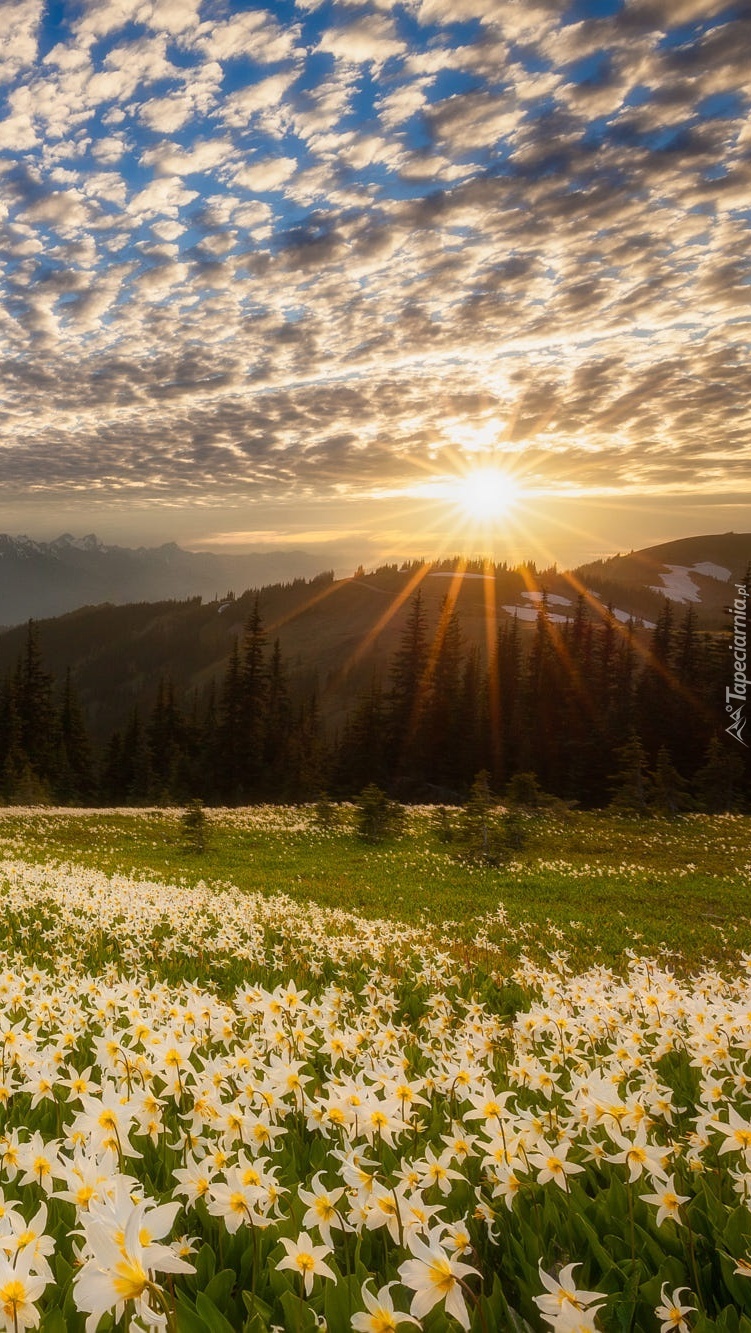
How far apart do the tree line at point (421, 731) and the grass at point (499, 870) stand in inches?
742

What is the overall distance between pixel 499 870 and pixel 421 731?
43930mm

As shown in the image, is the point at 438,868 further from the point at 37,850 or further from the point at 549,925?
the point at 37,850

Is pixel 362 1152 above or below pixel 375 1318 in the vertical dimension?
below

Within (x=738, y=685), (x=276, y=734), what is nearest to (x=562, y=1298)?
(x=738, y=685)

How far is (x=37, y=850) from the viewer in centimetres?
2423

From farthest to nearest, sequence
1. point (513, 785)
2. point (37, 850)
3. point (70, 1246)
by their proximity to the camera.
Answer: point (513, 785) → point (37, 850) → point (70, 1246)

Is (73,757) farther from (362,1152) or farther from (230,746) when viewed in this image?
(362,1152)

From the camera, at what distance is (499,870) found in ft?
81.5

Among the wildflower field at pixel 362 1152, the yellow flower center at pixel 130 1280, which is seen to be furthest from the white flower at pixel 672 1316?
the yellow flower center at pixel 130 1280

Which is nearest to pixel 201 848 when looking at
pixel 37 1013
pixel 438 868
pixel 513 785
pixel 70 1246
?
pixel 438 868

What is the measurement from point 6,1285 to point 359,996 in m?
6.22

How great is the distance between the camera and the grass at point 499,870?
52.6 ft

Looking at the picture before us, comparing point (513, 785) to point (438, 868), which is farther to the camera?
point (513, 785)

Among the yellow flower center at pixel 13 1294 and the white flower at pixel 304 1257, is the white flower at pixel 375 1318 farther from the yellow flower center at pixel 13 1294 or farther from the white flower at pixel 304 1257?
the yellow flower center at pixel 13 1294
